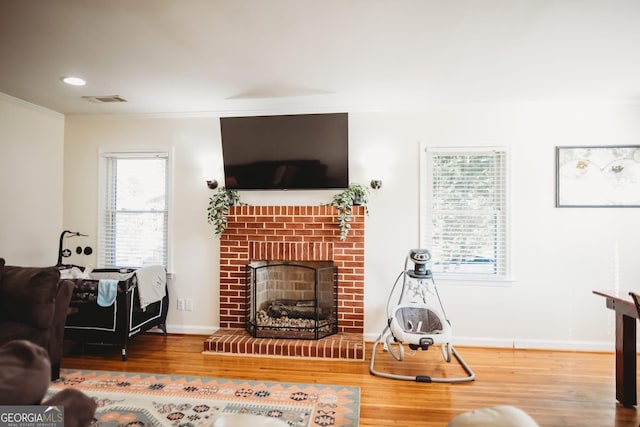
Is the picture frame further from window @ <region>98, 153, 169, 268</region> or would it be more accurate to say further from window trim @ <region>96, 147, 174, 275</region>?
window @ <region>98, 153, 169, 268</region>

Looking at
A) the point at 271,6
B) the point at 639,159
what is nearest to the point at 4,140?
the point at 271,6

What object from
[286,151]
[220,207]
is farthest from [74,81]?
[286,151]

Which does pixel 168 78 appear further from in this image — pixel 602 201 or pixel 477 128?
pixel 602 201

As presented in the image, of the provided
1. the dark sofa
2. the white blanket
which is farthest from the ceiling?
the white blanket

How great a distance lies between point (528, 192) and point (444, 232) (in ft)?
2.94

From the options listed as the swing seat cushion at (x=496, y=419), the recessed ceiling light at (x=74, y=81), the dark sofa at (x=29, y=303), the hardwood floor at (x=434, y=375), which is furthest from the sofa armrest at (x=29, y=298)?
the swing seat cushion at (x=496, y=419)

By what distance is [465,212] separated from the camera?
3678mm

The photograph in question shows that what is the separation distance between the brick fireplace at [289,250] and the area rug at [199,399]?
2.64ft

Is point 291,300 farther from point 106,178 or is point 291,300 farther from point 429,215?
point 106,178

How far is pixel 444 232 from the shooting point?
146 inches

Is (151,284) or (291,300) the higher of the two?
(151,284)

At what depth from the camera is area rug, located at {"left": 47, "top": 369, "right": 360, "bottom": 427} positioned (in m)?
2.29

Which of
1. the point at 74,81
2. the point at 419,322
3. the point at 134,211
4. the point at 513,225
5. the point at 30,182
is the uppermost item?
the point at 74,81

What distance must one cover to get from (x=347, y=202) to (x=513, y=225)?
5.46ft
